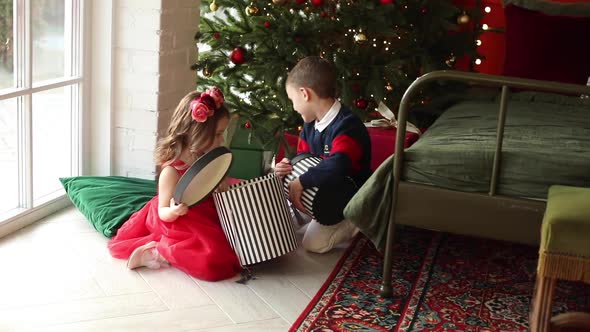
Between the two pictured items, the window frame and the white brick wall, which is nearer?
the window frame

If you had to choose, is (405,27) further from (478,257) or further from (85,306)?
(85,306)

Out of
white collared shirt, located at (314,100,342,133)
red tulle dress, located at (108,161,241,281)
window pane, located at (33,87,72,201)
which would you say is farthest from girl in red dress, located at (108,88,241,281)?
window pane, located at (33,87,72,201)

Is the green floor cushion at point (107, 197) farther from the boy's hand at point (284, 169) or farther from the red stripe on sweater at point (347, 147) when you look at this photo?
the red stripe on sweater at point (347, 147)

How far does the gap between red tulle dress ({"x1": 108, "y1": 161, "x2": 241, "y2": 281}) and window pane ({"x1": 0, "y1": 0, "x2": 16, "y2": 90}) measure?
0.70m

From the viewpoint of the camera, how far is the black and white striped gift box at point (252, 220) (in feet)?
9.65

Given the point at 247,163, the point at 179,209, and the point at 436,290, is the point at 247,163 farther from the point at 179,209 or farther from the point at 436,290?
the point at 436,290

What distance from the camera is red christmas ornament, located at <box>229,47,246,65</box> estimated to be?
395 centimetres

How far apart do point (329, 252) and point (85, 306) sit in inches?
41.1

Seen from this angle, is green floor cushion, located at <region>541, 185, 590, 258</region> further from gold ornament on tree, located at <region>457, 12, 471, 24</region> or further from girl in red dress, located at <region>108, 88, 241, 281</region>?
gold ornament on tree, located at <region>457, 12, 471, 24</region>

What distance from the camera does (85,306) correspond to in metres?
2.59

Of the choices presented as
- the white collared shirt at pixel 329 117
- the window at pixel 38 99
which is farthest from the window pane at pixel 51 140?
the white collared shirt at pixel 329 117

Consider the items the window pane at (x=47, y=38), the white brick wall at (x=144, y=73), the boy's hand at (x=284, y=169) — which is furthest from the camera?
the white brick wall at (x=144, y=73)

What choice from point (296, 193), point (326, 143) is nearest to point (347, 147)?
point (326, 143)

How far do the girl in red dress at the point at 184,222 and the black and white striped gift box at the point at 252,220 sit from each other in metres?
0.06
